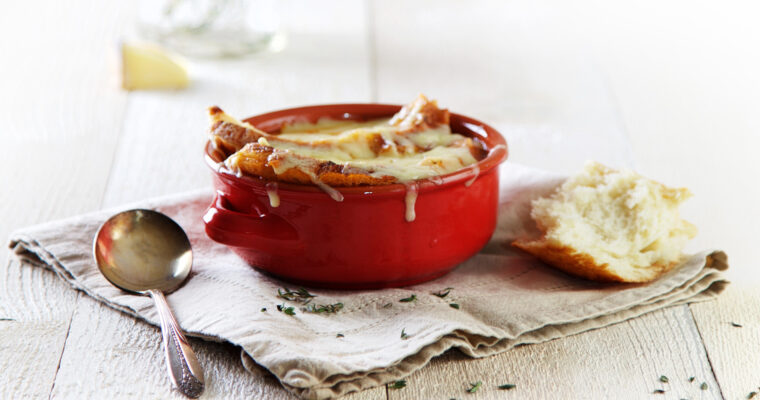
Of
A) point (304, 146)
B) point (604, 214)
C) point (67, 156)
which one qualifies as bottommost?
point (67, 156)

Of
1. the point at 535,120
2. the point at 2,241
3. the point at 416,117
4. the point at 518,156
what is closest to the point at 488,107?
the point at 535,120

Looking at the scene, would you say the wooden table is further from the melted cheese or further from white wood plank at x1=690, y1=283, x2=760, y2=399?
the melted cheese

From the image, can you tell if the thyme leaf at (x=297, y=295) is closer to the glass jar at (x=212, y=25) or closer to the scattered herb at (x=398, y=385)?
the scattered herb at (x=398, y=385)

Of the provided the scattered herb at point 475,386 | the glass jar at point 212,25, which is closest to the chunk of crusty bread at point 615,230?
the scattered herb at point 475,386

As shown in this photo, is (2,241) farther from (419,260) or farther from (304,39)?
(304,39)

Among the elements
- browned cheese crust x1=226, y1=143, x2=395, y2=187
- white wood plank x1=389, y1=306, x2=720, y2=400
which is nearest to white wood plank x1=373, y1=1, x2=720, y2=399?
white wood plank x1=389, y1=306, x2=720, y2=400

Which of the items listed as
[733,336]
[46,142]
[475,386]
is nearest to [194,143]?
[46,142]
